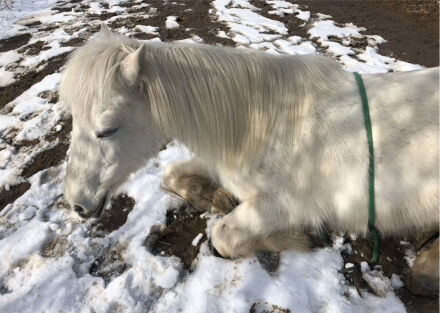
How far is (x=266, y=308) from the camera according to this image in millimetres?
1939

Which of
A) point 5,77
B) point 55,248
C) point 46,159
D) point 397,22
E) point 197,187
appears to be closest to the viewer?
point 55,248

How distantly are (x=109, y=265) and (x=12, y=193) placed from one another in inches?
50.8

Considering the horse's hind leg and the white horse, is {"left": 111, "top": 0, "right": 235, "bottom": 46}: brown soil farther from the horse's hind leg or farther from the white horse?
the white horse

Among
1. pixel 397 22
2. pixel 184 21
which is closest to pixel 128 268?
pixel 184 21

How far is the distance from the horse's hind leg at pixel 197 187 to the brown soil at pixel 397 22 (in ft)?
11.6

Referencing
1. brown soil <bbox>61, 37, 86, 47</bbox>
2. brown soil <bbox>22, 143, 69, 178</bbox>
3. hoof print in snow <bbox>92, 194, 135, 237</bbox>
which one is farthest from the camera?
brown soil <bbox>61, 37, 86, 47</bbox>

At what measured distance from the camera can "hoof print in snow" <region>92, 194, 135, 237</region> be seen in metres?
2.52

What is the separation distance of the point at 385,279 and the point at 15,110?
4.08 metres

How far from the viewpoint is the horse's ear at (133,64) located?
165cm

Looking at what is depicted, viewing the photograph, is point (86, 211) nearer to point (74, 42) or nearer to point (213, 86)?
point (213, 86)

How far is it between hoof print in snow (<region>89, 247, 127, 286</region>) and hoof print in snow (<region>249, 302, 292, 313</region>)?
0.89m

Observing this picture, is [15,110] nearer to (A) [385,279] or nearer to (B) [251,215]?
(B) [251,215]

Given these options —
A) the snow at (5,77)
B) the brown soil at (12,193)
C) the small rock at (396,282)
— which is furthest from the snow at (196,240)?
the snow at (5,77)

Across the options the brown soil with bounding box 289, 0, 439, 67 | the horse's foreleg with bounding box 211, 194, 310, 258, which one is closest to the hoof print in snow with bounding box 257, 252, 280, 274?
the horse's foreleg with bounding box 211, 194, 310, 258
